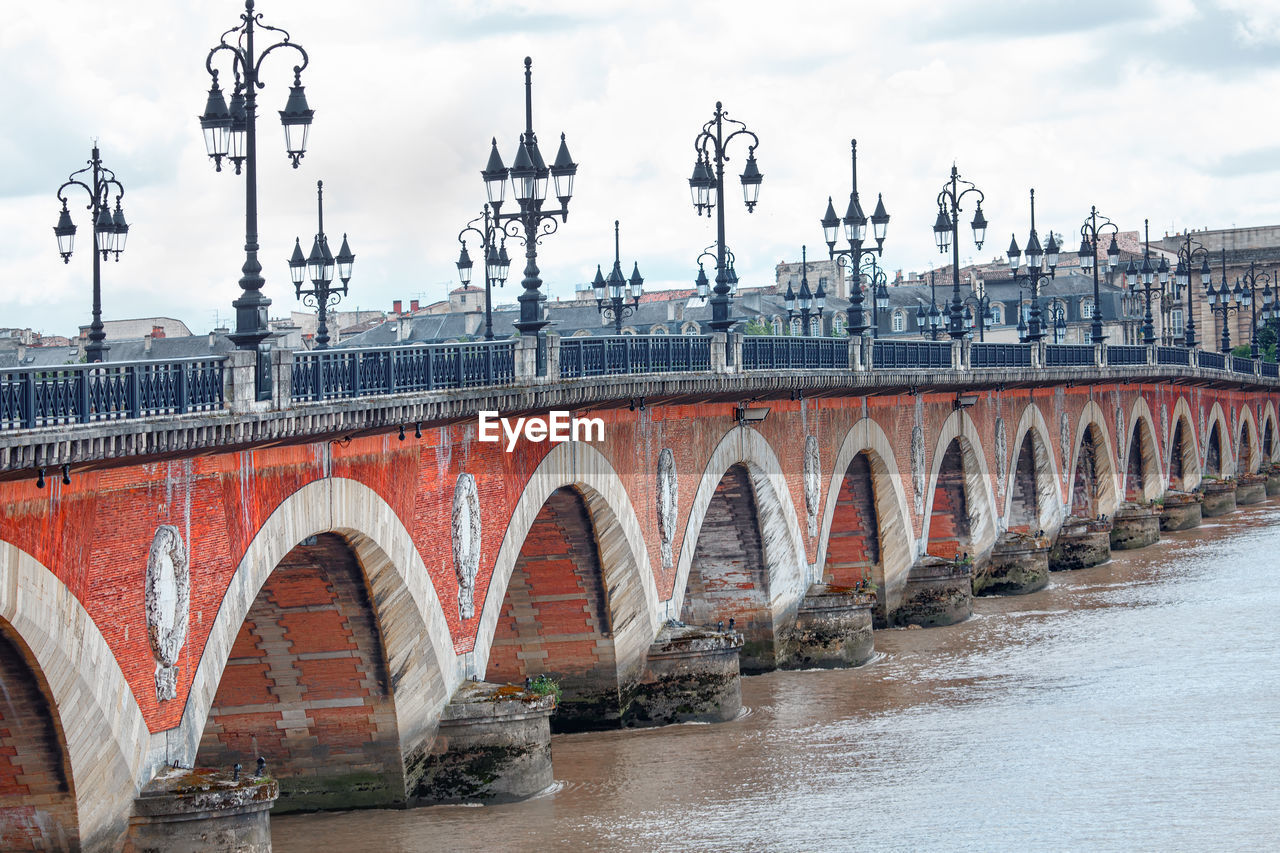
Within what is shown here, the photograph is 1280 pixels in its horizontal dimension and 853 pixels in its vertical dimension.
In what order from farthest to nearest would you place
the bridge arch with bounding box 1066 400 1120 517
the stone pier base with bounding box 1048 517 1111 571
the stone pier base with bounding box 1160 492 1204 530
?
the stone pier base with bounding box 1160 492 1204 530 → the bridge arch with bounding box 1066 400 1120 517 → the stone pier base with bounding box 1048 517 1111 571

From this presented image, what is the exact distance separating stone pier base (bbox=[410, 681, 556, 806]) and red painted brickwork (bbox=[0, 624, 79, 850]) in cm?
624

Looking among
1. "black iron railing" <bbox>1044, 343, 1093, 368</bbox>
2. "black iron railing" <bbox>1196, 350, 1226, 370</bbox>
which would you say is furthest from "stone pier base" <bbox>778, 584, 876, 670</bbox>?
"black iron railing" <bbox>1196, 350, 1226, 370</bbox>

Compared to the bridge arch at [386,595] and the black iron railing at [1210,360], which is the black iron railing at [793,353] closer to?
the bridge arch at [386,595]

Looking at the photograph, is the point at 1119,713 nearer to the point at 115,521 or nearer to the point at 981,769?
the point at 981,769

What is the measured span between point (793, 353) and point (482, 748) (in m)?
12.0

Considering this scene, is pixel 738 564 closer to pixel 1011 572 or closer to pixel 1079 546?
pixel 1011 572

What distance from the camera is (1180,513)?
55.7 m

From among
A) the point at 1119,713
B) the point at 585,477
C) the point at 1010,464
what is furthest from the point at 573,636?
the point at 1010,464

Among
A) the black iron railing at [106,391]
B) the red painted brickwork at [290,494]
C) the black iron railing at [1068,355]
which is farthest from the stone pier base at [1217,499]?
the black iron railing at [106,391]

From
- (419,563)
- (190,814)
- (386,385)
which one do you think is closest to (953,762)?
(419,563)

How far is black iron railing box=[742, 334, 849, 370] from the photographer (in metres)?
28.6

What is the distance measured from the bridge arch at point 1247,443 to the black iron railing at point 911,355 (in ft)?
139

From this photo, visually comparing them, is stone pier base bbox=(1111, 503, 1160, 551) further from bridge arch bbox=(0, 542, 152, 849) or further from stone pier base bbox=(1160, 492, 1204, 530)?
bridge arch bbox=(0, 542, 152, 849)

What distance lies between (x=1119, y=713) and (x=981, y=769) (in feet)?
13.5
